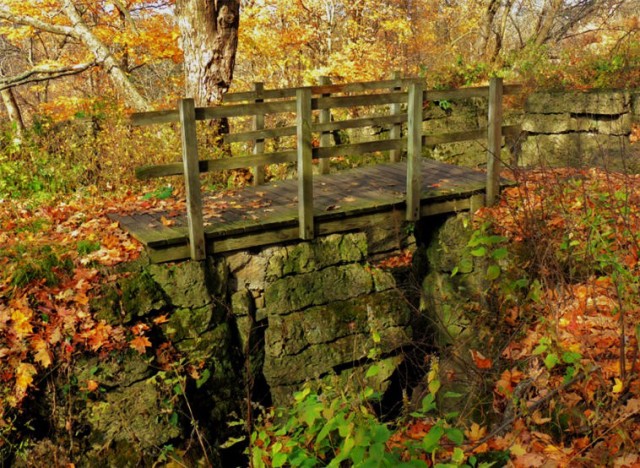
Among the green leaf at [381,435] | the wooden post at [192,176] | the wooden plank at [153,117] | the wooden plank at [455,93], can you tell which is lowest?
the green leaf at [381,435]

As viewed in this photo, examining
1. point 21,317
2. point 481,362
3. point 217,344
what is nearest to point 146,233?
point 217,344

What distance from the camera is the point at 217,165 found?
613cm

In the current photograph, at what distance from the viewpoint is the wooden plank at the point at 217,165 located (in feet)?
19.0

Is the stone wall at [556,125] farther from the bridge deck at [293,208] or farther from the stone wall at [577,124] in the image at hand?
the bridge deck at [293,208]

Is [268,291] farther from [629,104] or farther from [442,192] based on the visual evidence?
[629,104]

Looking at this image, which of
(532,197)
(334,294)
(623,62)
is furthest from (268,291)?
(623,62)

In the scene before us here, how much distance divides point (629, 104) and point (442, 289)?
494 cm

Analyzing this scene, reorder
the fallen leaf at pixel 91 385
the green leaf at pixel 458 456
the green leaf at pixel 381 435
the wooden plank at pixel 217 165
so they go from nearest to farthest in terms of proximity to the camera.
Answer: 1. the green leaf at pixel 381 435
2. the green leaf at pixel 458 456
3. the fallen leaf at pixel 91 385
4. the wooden plank at pixel 217 165

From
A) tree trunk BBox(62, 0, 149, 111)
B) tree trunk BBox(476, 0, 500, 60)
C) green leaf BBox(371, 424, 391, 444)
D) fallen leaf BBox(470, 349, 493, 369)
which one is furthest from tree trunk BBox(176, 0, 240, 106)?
tree trunk BBox(476, 0, 500, 60)

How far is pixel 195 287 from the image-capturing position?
621 cm

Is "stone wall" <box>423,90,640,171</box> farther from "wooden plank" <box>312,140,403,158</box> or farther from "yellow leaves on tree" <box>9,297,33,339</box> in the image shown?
"yellow leaves on tree" <box>9,297,33,339</box>

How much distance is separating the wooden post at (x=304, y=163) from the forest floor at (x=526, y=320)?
185 centimetres

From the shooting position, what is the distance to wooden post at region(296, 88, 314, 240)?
6.34 metres

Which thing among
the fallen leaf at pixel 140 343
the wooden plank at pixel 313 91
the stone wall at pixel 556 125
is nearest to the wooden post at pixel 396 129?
the wooden plank at pixel 313 91
